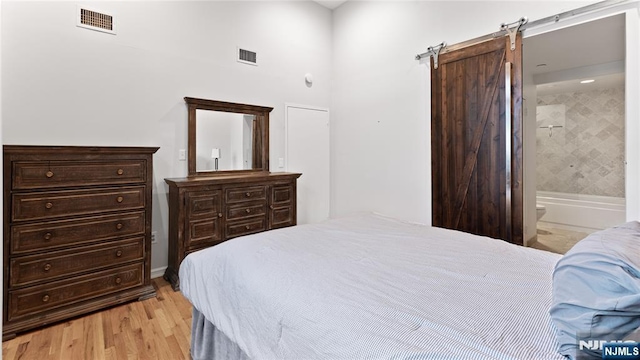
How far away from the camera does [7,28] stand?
2381 mm

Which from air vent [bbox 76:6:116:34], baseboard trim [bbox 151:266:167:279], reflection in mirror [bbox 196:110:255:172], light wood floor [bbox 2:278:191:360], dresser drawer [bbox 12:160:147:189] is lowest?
light wood floor [bbox 2:278:191:360]

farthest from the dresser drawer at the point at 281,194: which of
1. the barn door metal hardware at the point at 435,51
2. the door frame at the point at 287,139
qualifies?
the barn door metal hardware at the point at 435,51

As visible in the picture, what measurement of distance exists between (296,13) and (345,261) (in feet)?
12.3

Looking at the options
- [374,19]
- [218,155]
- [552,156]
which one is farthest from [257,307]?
[552,156]

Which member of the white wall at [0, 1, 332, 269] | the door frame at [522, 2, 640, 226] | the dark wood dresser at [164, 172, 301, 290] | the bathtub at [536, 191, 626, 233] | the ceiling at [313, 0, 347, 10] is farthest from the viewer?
the bathtub at [536, 191, 626, 233]

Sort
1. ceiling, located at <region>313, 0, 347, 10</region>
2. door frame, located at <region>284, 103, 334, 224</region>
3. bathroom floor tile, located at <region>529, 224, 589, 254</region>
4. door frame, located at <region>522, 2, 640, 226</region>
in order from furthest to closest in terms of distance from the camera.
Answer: ceiling, located at <region>313, 0, 347, 10</region>, door frame, located at <region>284, 103, 334, 224</region>, bathroom floor tile, located at <region>529, 224, 589, 254</region>, door frame, located at <region>522, 2, 640, 226</region>

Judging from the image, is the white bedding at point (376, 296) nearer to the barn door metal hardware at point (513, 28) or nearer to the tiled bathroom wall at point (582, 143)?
the barn door metal hardware at point (513, 28)

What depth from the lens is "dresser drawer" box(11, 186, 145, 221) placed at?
2.12 m

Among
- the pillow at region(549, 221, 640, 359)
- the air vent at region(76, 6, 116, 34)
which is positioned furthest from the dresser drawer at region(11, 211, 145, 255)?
the pillow at region(549, 221, 640, 359)

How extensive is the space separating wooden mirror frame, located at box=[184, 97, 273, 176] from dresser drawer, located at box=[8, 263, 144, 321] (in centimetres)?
114

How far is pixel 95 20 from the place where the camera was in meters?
2.73

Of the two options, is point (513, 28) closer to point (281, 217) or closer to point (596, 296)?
point (596, 296)

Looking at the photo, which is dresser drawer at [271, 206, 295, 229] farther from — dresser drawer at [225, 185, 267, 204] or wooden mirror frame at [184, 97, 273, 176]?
wooden mirror frame at [184, 97, 273, 176]

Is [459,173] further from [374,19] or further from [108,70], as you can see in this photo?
[108,70]
